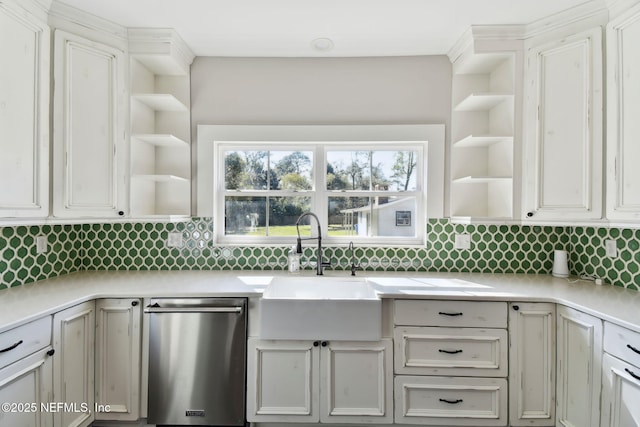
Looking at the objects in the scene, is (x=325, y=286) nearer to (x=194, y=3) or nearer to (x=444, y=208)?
(x=444, y=208)

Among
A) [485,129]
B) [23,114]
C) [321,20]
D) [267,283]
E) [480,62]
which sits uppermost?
[321,20]

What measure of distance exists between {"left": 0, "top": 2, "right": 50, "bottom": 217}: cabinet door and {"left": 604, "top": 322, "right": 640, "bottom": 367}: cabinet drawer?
2971 millimetres

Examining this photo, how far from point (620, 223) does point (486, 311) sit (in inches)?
33.9

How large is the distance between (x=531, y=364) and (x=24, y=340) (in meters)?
2.57

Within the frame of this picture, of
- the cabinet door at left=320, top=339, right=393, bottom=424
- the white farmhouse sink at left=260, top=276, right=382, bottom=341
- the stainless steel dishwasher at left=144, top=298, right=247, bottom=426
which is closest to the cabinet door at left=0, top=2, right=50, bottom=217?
the stainless steel dishwasher at left=144, top=298, right=247, bottom=426

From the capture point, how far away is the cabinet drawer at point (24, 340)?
4.25ft

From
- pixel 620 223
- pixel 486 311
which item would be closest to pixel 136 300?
pixel 486 311

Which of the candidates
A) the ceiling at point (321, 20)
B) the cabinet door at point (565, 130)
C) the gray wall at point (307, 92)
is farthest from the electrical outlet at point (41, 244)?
the cabinet door at point (565, 130)

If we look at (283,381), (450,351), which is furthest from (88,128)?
(450,351)

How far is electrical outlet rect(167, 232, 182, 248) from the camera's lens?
2393 mm

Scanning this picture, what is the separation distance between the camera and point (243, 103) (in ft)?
7.91

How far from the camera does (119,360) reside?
70.7 inches

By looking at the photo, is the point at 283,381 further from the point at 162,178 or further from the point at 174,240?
the point at 162,178

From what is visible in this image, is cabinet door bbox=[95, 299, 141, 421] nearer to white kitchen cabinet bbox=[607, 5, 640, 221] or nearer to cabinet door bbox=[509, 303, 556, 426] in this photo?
cabinet door bbox=[509, 303, 556, 426]
